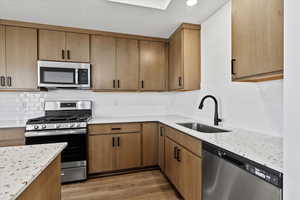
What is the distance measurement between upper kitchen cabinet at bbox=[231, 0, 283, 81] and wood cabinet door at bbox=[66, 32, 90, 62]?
2164mm

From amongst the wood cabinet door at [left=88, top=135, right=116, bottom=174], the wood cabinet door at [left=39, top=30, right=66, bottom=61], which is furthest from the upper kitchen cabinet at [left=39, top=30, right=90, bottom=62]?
the wood cabinet door at [left=88, top=135, right=116, bottom=174]

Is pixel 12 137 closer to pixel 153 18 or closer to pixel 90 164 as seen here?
pixel 90 164

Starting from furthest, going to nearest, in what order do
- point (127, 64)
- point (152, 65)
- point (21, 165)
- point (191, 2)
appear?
point (152, 65) < point (127, 64) < point (191, 2) < point (21, 165)

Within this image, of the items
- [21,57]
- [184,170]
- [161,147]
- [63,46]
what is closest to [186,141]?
[184,170]

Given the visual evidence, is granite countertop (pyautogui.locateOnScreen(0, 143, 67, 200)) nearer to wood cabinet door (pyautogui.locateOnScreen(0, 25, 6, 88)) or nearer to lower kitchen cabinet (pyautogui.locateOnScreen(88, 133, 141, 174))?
lower kitchen cabinet (pyautogui.locateOnScreen(88, 133, 141, 174))

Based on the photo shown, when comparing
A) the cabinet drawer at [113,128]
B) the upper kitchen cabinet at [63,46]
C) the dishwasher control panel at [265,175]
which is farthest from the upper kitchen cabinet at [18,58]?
the dishwasher control panel at [265,175]

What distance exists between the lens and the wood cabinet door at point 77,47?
2422mm

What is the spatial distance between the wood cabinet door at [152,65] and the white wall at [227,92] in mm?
658

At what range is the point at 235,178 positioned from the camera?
1.01m

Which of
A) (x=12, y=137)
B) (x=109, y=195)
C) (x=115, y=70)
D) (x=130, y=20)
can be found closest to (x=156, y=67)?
(x=115, y=70)

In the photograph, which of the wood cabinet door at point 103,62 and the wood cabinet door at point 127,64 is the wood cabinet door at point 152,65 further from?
the wood cabinet door at point 103,62

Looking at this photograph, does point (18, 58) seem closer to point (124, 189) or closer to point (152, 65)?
point (152, 65)

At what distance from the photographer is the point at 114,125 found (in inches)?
93.1

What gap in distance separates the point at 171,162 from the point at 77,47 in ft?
7.61
